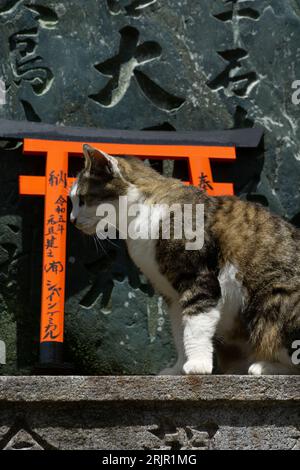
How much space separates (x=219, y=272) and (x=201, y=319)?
28 cm

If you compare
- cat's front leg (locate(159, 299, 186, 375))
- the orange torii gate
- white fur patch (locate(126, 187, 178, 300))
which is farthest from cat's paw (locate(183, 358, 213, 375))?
the orange torii gate

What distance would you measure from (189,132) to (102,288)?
130 centimetres

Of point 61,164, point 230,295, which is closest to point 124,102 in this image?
point 61,164

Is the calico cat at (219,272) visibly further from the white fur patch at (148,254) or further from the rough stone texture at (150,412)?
the rough stone texture at (150,412)

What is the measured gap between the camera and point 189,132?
673 centimetres

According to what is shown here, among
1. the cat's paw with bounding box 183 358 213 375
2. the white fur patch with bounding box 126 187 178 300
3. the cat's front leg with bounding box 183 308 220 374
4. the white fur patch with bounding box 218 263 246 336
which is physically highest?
the white fur patch with bounding box 126 187 178 300

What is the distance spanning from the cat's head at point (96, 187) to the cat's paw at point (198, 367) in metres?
1.00

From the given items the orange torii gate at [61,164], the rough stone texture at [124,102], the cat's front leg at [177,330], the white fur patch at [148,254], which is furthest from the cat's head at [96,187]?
the rough stone texture at [124,102]

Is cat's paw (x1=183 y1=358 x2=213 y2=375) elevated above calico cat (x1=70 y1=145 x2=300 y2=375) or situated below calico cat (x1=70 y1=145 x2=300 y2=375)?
below

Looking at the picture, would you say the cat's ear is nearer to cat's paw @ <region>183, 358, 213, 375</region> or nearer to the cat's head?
the cat's head

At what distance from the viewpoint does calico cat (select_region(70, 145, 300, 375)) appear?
439 cm

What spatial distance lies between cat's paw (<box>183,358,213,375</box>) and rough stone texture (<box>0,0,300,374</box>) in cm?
218

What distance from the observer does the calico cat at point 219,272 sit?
4.39 metres

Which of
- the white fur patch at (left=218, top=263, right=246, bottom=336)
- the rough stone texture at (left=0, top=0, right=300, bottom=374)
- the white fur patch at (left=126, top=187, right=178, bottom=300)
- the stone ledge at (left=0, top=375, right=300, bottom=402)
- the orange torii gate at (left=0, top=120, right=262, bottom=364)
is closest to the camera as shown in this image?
the stone ledge at (left=0, top=375, right=300, bottom=402)
